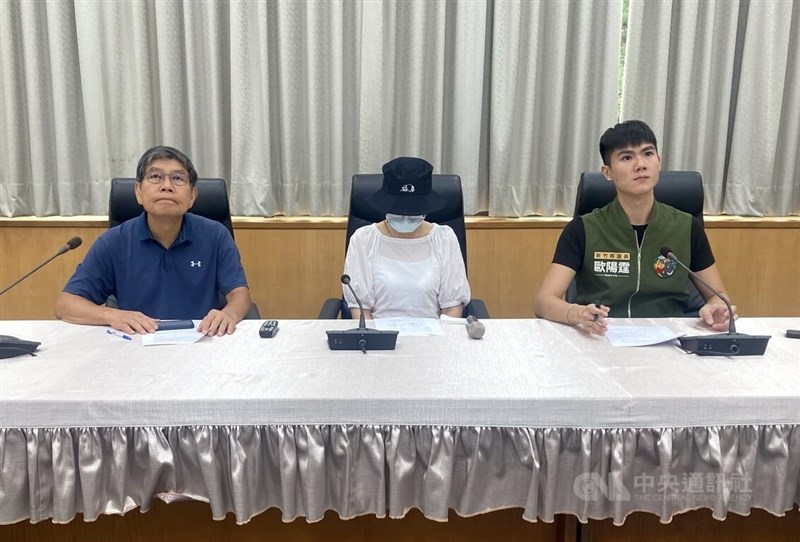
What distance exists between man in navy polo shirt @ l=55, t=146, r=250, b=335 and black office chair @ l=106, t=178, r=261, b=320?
4.1 inches

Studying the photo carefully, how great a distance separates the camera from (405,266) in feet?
6.55

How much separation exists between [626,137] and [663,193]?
0.40m

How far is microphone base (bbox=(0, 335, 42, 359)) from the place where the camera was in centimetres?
131

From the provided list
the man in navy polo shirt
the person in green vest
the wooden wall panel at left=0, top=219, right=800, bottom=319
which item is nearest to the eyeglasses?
the man in navy polo shirt

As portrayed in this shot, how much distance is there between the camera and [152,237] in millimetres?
1874

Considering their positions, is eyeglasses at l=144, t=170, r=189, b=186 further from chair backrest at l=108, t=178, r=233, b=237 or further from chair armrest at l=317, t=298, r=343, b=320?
chair armrest at l=317, t=298, r=343, b=320

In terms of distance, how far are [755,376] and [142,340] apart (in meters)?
1.39

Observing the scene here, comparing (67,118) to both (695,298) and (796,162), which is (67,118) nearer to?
(695,298)

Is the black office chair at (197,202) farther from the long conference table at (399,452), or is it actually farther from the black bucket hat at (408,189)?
the long conference table at (399,452)

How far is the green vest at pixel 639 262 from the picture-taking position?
5.98ft

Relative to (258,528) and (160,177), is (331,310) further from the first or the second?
(258,528)

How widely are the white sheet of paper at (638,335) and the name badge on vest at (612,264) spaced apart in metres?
0.31

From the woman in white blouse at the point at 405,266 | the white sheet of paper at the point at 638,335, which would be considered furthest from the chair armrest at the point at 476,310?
the white sheet of paper at the point at 638,335

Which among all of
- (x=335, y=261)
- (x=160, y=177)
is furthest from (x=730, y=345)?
(x=335, y=261)
